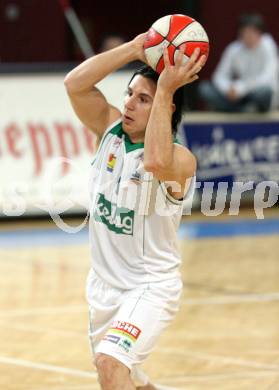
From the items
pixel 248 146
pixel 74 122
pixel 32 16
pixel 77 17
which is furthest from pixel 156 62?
pixel 77 17

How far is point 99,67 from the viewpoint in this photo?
6219 millimetres

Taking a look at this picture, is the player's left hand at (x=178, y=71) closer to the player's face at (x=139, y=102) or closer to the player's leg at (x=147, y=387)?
the player's face at (x=139, y=102)

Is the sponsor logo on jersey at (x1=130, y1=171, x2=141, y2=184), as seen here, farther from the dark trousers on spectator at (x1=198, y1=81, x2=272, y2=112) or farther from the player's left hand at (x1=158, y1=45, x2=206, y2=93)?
the dark trousers on spectator at (x1=198, y1=81, x2=272, y2=112)

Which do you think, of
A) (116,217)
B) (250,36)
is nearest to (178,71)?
(116,217)

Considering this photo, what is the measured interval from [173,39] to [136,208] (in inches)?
39.1

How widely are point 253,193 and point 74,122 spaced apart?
304 centimetres

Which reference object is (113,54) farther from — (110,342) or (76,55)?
(76,55)

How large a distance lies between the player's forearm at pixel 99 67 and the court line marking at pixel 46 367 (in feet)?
7.41

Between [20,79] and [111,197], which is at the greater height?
[111,197]

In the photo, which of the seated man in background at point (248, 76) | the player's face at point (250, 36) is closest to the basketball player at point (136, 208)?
the seated man in background at point (248, 76)

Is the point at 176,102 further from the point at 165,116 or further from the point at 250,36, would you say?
the point at 250,36

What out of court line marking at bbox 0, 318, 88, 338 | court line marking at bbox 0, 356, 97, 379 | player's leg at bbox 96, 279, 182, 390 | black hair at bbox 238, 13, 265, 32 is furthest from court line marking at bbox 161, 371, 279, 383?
black hair at bbox 238, 13, 265, 32

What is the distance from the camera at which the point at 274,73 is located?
1580 cm

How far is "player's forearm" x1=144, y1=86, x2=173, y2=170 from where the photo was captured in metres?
5.78
